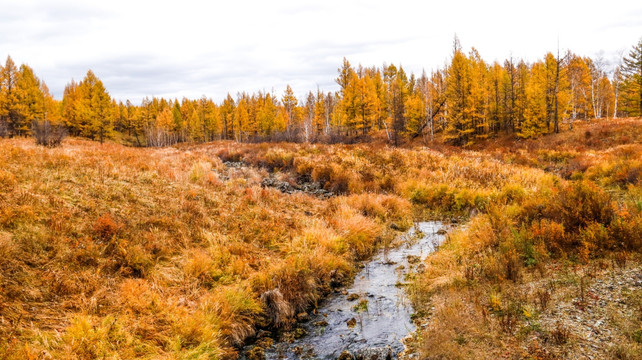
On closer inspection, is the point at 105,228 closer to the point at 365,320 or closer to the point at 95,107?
the point at 365,320

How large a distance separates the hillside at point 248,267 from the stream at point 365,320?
34 centimetres

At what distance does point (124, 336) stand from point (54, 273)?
1891 millimetres

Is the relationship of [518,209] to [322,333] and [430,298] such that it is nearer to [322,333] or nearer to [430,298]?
[430,298]

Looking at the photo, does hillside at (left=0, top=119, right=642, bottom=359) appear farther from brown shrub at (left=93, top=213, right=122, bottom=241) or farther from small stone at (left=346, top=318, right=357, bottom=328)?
small stone at (left=346, top=318, right=357, bottom=328)

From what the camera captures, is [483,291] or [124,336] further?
[483,291]

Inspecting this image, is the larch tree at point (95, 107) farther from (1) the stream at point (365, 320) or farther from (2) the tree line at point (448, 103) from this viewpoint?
(1) the stream at point (365, 320)

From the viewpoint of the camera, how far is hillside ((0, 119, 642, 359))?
4273 millimetres

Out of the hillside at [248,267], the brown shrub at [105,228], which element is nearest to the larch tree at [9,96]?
the hillside at [248,267]

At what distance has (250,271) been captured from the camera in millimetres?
6953

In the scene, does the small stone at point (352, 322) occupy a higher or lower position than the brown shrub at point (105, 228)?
lower

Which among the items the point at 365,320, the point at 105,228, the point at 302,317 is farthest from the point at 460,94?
the point at 105,228

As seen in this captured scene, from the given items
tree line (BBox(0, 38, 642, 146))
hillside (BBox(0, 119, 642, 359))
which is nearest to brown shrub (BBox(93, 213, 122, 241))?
hillside (BBox(0, 119, 642, 359))

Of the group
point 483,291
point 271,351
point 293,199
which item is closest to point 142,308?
point 271,351

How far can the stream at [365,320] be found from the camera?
5.12 m
